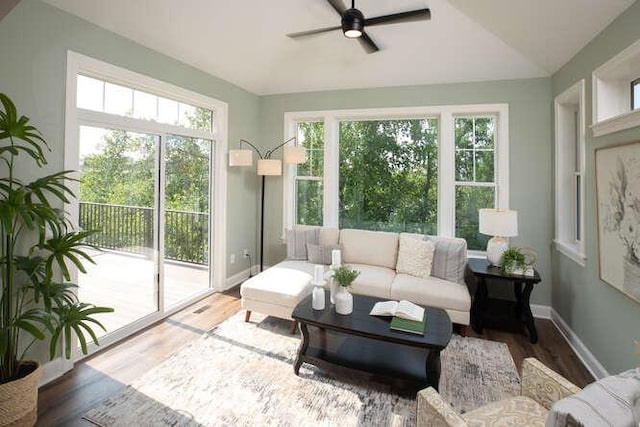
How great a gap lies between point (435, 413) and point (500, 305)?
2.73 meters

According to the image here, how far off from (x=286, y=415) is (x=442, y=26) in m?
3.72

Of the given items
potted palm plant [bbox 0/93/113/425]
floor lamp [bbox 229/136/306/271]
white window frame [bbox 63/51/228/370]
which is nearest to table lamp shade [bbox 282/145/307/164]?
floor lamp [bbox 229/136/306/271]

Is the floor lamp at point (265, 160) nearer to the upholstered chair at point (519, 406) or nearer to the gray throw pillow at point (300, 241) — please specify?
the gray throw pillow at point (300, 241)

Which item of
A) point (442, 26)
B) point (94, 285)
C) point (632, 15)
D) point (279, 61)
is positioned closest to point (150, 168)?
point (94, 285)

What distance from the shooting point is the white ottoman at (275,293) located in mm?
3148

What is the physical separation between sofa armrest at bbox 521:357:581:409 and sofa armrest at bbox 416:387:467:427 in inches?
20.6

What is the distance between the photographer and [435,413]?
1.37 meters

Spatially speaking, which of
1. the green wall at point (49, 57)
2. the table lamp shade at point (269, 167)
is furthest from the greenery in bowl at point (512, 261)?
the green wall at point (49, 57)

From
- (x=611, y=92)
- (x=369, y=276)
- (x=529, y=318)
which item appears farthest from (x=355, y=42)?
(x=529, y=318)

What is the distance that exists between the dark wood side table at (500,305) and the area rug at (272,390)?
1.22 ft

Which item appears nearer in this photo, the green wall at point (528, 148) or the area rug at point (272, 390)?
the area rug at point (272, 390)

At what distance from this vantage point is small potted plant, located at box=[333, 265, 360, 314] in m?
2.50

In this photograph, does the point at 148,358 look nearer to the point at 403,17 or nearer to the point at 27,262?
the point at 27,262

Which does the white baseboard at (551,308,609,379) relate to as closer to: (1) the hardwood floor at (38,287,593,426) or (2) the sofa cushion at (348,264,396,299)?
(1) the hardwood floor at (38,287,593,426)
